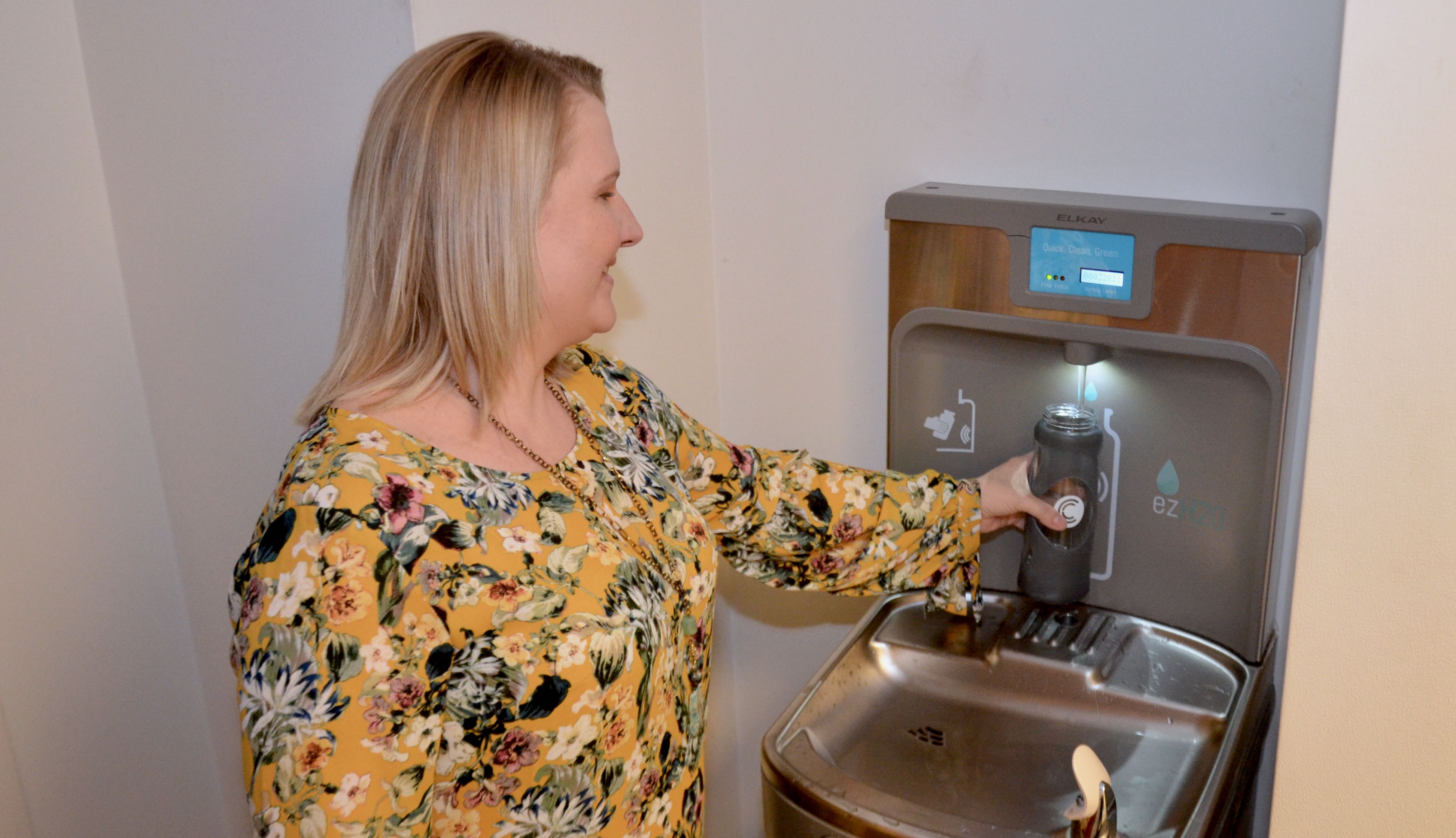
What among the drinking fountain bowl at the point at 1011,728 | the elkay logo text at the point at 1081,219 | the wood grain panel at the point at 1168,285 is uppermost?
the elkay logo text at the point at 1081,219

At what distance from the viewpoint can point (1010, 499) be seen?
136 centimetres

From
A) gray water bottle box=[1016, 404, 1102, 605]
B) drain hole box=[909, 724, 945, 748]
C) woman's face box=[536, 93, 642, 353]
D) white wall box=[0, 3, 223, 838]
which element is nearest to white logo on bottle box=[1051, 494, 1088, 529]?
gray water bottle box=[1016, 404, 1102, 605]

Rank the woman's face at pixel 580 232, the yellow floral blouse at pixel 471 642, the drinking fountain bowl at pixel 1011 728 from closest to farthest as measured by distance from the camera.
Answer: the yellow floral blouse at pixel 471 642 → the woman's face at pixel 580 232 → the drinking fountain bowl at pixel 1011 728

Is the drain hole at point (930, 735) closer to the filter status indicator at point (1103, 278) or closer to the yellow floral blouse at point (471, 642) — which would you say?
the yellow floral blouse at point (471, 642)

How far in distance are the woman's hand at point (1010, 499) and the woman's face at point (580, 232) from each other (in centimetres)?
54

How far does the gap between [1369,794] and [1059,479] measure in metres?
0.64

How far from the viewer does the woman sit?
891 mm

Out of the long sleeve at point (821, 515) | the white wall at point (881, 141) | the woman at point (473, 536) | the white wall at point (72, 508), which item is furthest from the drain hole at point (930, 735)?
the white wall at point (72, 508)

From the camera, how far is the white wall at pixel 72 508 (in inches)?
53.8

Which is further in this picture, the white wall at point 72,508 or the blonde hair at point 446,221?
the white wall at point 72,508

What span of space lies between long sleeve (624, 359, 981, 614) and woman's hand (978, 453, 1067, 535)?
0.05 ft

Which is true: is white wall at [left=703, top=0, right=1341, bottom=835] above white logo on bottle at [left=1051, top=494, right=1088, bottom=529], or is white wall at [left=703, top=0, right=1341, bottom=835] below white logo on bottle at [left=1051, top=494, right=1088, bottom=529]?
above

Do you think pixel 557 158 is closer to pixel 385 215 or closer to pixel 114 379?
pixel 385 215

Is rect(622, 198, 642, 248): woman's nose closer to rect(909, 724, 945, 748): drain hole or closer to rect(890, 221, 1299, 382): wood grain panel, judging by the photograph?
rect(890, 221, 1299, 382): wood grain panel
